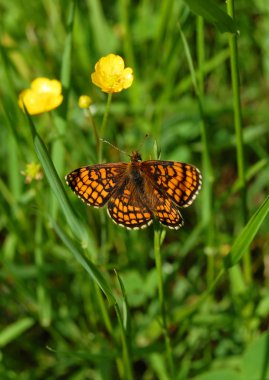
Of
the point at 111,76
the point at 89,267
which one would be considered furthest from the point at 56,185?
the point at 111,76

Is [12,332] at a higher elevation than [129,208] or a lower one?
lower

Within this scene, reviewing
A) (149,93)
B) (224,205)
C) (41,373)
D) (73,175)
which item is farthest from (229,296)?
(149,93)

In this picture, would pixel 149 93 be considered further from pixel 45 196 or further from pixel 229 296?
pixel 229 296

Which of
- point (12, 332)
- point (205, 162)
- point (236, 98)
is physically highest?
point (236, 98)

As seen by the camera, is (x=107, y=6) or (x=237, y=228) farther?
(x=107, y=6)

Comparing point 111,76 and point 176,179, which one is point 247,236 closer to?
point 176,179

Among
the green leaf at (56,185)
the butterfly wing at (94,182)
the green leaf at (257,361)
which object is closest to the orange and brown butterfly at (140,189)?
the butterfly wing at (94,182)
